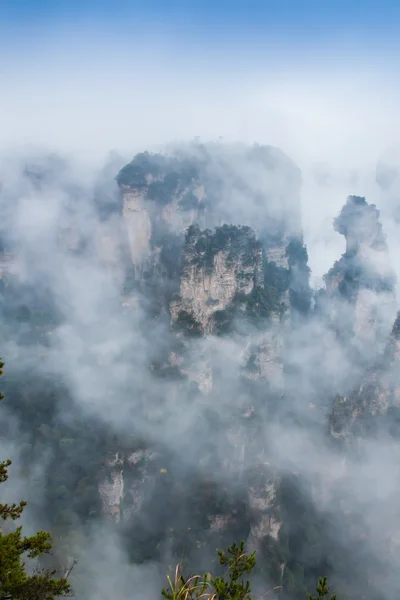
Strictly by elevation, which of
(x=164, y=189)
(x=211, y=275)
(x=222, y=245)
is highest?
(x=164, y=189)

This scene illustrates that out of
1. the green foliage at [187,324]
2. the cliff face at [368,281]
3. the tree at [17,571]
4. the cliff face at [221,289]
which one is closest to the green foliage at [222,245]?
the cliff face at [221,289]

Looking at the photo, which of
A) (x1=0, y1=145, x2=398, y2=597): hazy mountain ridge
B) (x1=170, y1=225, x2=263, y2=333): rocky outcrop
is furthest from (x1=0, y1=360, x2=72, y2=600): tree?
(x1=170, y1=225, x2=263, y2=333): rocky outcrop

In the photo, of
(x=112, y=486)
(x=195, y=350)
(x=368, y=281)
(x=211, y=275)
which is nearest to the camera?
(x=112, y=486)

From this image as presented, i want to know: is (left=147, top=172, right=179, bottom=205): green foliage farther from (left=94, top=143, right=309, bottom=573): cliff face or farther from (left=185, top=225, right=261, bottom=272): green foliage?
(left=185, top=225, right=261, bottom=272): green foliage

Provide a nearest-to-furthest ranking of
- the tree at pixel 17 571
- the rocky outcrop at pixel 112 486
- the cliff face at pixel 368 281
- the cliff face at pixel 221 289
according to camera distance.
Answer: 1. the tree at pixel 17 571
2. the rocky outcrop at pixel 112 486
3. the cliff face at pixel 221 289
4. the cliff face at pixel 368 281

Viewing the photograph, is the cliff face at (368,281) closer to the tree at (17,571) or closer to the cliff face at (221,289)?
the cliff face at (221,289)

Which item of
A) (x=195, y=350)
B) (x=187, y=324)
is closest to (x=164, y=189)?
(x=187, y=324)

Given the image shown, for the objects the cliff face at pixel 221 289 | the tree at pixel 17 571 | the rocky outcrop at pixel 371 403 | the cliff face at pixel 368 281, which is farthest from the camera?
the cliff face at pixel 368 281

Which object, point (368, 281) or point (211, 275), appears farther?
point (368, 281)

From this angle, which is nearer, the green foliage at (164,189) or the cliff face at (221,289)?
the cliff face at (221,289)

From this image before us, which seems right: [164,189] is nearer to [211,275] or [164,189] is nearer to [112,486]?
[211,275]

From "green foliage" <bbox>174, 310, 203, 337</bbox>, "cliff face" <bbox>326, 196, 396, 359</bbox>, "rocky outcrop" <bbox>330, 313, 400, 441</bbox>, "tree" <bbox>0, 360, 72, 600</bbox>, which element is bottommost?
"tree" <bbox>0, 360, 72, 600</bbox>

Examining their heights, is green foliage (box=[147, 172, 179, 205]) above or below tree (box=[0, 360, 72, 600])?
above
